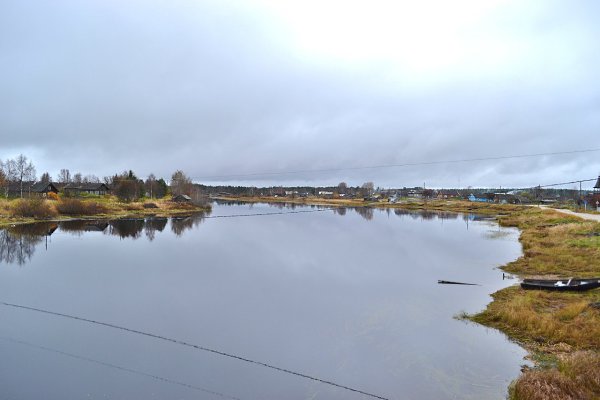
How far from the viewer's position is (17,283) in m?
20.7

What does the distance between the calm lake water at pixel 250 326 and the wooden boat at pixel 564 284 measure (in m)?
2.25

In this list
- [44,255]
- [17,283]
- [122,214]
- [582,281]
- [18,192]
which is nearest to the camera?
[582,281]

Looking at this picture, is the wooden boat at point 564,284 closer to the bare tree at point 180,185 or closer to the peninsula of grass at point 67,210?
the peninsula of grass at point 67,210

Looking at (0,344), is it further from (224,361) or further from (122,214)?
(122,214)

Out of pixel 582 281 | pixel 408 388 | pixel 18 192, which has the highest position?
pixel 18 192

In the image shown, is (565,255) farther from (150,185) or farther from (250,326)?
(150,185)

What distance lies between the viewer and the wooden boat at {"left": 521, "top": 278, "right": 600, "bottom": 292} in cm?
1614

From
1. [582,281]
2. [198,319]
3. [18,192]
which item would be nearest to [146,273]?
[198,319]

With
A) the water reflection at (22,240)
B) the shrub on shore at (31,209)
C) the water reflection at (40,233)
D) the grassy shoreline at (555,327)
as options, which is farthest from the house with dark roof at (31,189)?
the grassy shoreline at (555,327)

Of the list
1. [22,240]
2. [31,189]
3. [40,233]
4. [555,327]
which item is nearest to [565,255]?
[555,327]

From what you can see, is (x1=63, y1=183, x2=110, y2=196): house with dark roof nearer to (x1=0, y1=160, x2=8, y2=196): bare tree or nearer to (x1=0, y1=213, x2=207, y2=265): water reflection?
Result: (x1=0, y1=160, x2=8, y2=196): bare tree

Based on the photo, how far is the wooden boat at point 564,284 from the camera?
53.0 feet

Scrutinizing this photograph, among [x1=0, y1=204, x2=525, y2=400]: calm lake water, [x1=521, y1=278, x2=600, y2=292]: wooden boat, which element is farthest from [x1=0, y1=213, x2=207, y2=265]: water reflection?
[x1=521, y1=278, x2=600, y2=292]: wooden boat

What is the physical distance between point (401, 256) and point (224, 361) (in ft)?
73.9
